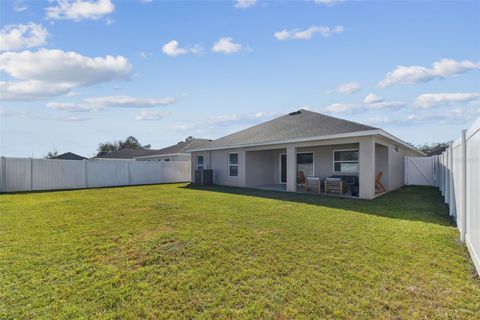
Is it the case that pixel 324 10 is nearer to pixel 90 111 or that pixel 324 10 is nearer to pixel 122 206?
pixel 122 206

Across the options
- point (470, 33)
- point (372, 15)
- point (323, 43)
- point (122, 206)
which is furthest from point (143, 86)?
point (470, 33)

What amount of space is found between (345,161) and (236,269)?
35.3 feet

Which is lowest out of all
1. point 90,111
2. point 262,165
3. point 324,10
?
point 262,165

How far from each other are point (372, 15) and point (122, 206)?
404 inches

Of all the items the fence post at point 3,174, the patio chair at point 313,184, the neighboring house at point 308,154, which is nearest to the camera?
the neighboring house at point 308,154

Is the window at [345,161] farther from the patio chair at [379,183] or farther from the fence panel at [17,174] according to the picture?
the fence panel at [17,174]

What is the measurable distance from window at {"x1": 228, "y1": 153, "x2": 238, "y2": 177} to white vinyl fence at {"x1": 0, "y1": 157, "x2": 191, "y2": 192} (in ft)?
22.0

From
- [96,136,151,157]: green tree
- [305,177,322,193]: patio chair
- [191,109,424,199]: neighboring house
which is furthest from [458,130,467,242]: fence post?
[96,136,151,157]: green tree

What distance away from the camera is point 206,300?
3066 mm

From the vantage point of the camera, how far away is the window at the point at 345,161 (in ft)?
42.6

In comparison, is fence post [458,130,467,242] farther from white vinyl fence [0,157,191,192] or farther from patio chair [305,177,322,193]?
white vinyl fence [0,157,191,192]

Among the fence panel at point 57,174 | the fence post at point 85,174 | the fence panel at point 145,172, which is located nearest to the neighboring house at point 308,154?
the fence panel at point 145,172

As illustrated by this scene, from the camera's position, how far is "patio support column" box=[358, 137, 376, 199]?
1045 centimetres

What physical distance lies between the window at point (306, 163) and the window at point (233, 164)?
380 cm
